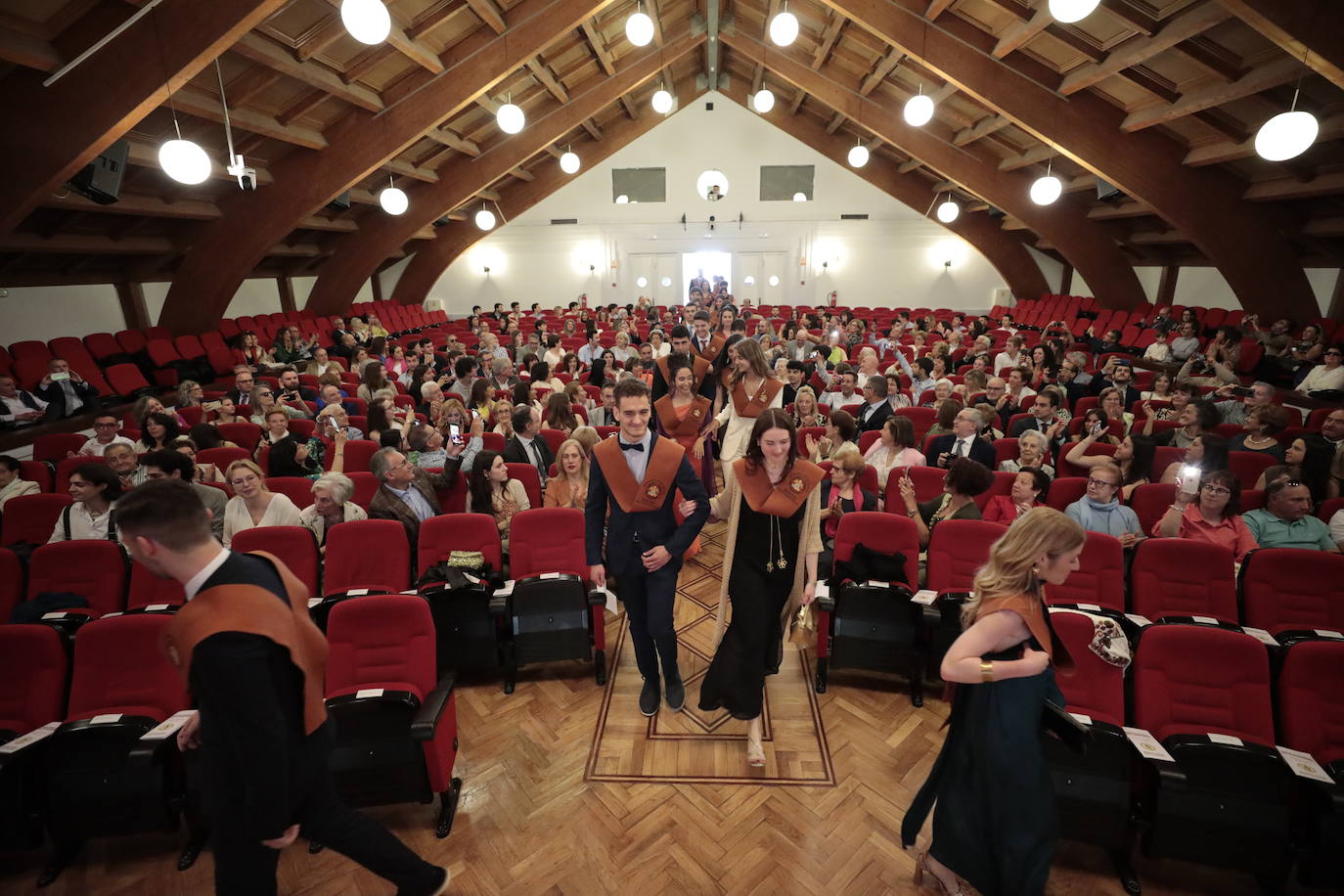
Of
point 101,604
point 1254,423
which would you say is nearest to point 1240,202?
point 1254,423

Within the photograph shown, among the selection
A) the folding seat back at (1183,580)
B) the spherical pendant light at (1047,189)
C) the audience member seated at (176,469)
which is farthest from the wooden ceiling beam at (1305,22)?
the audience member seated at (176,469)

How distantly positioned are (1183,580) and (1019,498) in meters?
0.88

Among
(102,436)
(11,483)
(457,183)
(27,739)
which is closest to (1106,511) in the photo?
(27,739)

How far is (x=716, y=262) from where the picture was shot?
19750mm

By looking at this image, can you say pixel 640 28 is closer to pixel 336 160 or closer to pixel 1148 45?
pixel 336 160

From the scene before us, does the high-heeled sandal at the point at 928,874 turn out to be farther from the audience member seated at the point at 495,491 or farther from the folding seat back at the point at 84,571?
the folding seat back at the point at 84,571

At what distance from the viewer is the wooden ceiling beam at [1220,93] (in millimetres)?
5699

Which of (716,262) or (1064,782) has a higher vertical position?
(716,262)

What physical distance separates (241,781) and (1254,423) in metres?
6.77

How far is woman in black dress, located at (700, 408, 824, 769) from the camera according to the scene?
271cm

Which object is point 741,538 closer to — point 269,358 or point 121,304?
point 269,358

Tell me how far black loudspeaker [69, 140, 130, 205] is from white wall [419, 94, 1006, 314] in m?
12.6

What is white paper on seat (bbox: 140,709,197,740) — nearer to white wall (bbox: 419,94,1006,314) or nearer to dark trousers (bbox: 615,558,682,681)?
dark trousers (bbox: 615,558,682,681)

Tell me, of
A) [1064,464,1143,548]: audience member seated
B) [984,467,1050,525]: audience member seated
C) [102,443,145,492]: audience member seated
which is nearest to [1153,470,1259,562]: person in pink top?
[1064,464,1143,548]: audience member seated
